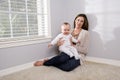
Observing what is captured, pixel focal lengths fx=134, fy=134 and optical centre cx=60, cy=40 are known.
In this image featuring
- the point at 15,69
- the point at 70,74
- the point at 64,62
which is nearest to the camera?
the point at 70,74

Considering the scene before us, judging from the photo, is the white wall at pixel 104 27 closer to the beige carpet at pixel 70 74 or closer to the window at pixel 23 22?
the beige carpet at pixel 70 74

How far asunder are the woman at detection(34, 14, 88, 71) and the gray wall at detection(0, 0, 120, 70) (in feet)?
0.53

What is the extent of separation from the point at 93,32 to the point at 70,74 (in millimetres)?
1125

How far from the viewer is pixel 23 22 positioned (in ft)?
8.18

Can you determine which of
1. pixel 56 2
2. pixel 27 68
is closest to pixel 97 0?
pixel 56 2

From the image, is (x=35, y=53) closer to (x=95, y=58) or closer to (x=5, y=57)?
(x=5, y=57)

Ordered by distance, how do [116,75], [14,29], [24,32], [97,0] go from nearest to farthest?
[116,75] → [14,29] → [24,32] → [97,0]

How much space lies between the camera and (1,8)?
85.3 inches

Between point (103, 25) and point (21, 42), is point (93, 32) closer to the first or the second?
point (103, 25)

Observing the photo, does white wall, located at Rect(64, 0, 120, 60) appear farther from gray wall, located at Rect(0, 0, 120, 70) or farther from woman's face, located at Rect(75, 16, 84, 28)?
woman's face, located at Rect(75, 16, 84, 28)

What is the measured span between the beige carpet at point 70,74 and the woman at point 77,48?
99 millimetres

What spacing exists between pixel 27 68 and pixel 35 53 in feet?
1.12

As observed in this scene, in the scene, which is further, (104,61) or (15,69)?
(104,61)

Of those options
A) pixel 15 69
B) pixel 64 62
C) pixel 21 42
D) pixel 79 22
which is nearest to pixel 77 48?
pixel 64 62
